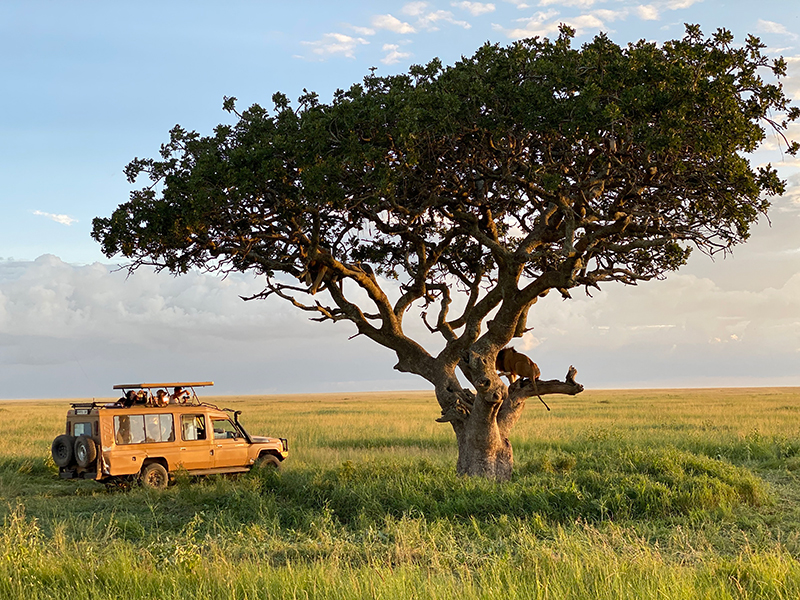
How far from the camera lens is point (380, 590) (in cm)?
729

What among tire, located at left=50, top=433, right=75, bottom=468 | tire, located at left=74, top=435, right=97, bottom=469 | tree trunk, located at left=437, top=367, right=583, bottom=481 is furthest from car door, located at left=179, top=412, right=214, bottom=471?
tree trunk, located at left=437, top=367, right=583, bottom=481

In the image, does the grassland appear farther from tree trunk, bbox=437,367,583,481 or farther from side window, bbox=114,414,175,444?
side window, bbox=114,414,175,444

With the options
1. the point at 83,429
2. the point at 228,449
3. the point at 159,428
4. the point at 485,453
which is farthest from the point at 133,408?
the point at 485,453

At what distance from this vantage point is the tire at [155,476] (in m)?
18.5

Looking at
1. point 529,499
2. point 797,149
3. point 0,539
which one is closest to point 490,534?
point 529,499

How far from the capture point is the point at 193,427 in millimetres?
19891

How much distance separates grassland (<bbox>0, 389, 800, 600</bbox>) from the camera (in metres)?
7.86

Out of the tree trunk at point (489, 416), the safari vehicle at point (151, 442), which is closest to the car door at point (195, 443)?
the safari vehicle at point (151, 442)

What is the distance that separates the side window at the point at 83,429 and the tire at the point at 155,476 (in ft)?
5.59

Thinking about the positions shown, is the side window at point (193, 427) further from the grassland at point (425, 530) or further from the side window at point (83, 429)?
the side window at point (83, 429)

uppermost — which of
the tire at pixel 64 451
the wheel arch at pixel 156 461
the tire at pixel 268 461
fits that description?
the tire at pixel 64 451

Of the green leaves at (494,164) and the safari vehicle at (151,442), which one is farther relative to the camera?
the safari vehicle at (151,442)

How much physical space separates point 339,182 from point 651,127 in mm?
6212

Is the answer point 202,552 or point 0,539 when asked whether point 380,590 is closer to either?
point 202,552
